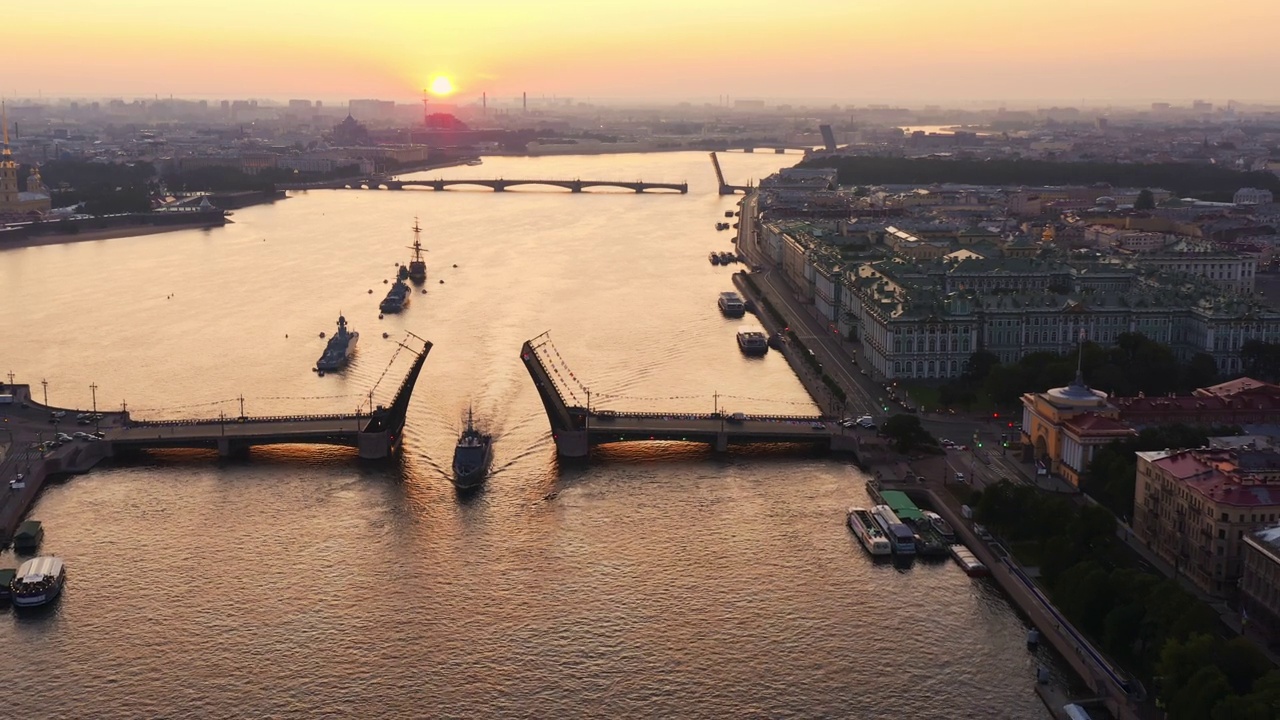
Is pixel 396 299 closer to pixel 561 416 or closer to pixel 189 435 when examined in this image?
pixel 189 435

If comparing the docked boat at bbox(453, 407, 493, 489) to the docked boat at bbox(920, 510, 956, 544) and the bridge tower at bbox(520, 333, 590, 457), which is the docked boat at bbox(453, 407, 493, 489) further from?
the docked boat at bbox(920, 510, 956, 544)

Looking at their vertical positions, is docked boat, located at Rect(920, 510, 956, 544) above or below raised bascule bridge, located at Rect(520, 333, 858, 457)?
below

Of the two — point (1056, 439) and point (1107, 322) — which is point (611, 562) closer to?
point (1056, 439)

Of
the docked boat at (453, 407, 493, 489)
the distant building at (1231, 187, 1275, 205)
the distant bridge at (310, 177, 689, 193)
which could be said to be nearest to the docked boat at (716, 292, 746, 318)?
the docked boat at (453, 407, 493, 489)

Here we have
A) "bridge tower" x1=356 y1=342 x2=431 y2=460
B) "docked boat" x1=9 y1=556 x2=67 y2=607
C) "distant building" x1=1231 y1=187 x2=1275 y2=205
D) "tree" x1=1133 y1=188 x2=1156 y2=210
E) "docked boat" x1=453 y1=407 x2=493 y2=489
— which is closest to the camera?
"docked boat" x1=9 y1=556 x2=67 y2=607

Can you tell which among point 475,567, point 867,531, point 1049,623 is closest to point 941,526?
point 867,531

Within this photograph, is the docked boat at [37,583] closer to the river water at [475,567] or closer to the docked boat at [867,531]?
the river water at [475,567]

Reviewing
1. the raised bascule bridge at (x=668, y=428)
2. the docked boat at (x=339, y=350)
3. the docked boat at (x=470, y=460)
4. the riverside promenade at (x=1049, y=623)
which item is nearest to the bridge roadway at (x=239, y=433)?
the docked boat at (x=470, y=460)
